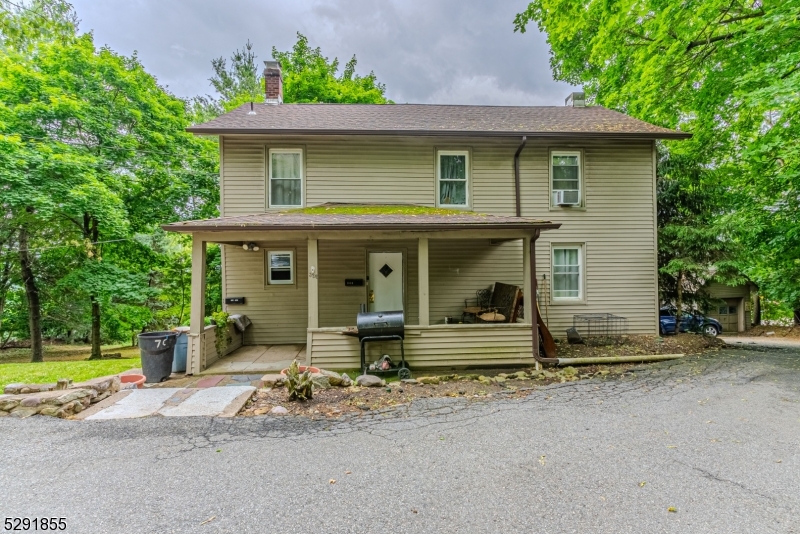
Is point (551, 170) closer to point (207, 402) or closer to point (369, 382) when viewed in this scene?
point (369, 382)

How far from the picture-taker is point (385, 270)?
8.56 metres

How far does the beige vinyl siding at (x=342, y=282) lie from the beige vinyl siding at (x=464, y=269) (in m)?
0.68

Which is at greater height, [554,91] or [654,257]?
[554,91]

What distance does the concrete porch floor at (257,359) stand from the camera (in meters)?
6.00

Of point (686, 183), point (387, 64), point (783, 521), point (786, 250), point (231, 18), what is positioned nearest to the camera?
point (783, 521)

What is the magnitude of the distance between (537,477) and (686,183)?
997cm

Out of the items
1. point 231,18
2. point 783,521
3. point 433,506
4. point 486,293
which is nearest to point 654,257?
point 486,293

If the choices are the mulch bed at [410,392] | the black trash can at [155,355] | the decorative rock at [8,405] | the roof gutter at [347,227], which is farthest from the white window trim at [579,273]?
the decorative rock at [8,405]

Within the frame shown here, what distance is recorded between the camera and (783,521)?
224 cm

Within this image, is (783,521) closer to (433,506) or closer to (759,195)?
(433,506)

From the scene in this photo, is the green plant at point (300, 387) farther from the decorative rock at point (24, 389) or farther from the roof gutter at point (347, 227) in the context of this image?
the decorative rock at point (24, 389)

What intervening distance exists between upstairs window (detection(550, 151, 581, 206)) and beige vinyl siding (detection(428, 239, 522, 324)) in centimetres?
175

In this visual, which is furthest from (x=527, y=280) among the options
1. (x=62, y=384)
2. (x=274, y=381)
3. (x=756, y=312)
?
(x=756, y=312)

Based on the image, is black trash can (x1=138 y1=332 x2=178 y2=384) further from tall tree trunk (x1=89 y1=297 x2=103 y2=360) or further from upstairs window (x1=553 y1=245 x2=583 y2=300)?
upstairs window (x1=553 y1=245 x2=583 y2=300)
